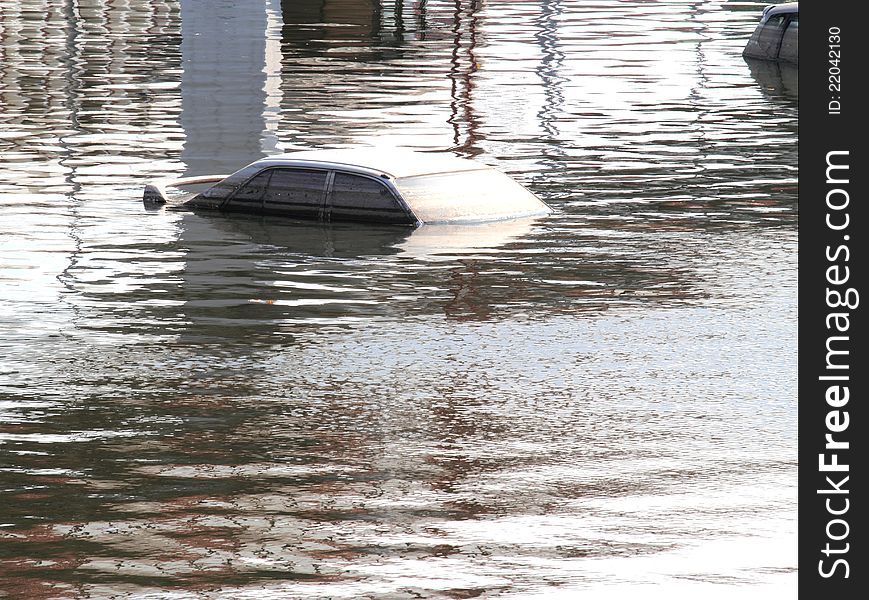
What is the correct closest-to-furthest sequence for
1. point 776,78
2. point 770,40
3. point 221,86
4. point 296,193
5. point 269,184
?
point 296,193 → point 269,184 → point 221,86 → point 776,78 → point 770,40

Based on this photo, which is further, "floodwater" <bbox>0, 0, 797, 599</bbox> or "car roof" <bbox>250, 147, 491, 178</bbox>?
"car roof" <bbox>250, 147, 491, 178</bbox>

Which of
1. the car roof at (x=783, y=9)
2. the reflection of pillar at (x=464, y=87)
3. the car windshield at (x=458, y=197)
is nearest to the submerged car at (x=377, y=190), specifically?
the car windshield at (x=458, y=197)

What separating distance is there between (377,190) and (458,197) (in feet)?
3.51

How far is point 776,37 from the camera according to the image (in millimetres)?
52562

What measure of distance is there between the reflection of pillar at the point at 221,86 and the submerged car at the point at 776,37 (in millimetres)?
14069

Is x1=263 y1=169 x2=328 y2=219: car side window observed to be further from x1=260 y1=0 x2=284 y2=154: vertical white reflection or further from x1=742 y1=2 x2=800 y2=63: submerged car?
x1=742 y1=2 x2=800 y2=63: submerged car

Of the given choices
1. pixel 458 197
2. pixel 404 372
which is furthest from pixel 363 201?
pixel 404 372

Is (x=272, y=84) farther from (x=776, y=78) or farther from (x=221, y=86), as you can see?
(x=776, y=78)

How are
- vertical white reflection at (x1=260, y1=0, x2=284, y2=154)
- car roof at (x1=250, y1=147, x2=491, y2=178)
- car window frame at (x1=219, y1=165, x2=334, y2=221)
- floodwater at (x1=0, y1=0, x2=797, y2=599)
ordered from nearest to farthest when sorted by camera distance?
floodwater at (x1=0, y1=0, x2=797, y2=599) → car roof at (x1=250, y1=147, x2=491, y2=178) → car window frame at (x1=219, y1=165, x2=334, y2=221) → vertical white reflection at (x1=260, y1=0, x2=284, y2=154)

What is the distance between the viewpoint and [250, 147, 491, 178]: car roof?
79.3 feet

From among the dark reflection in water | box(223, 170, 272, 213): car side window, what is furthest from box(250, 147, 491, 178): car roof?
the dark reflection in water

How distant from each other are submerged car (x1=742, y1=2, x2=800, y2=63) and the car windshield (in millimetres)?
28959

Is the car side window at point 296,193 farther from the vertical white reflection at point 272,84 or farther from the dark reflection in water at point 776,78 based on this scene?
the dark reflection in water at point 776,78
